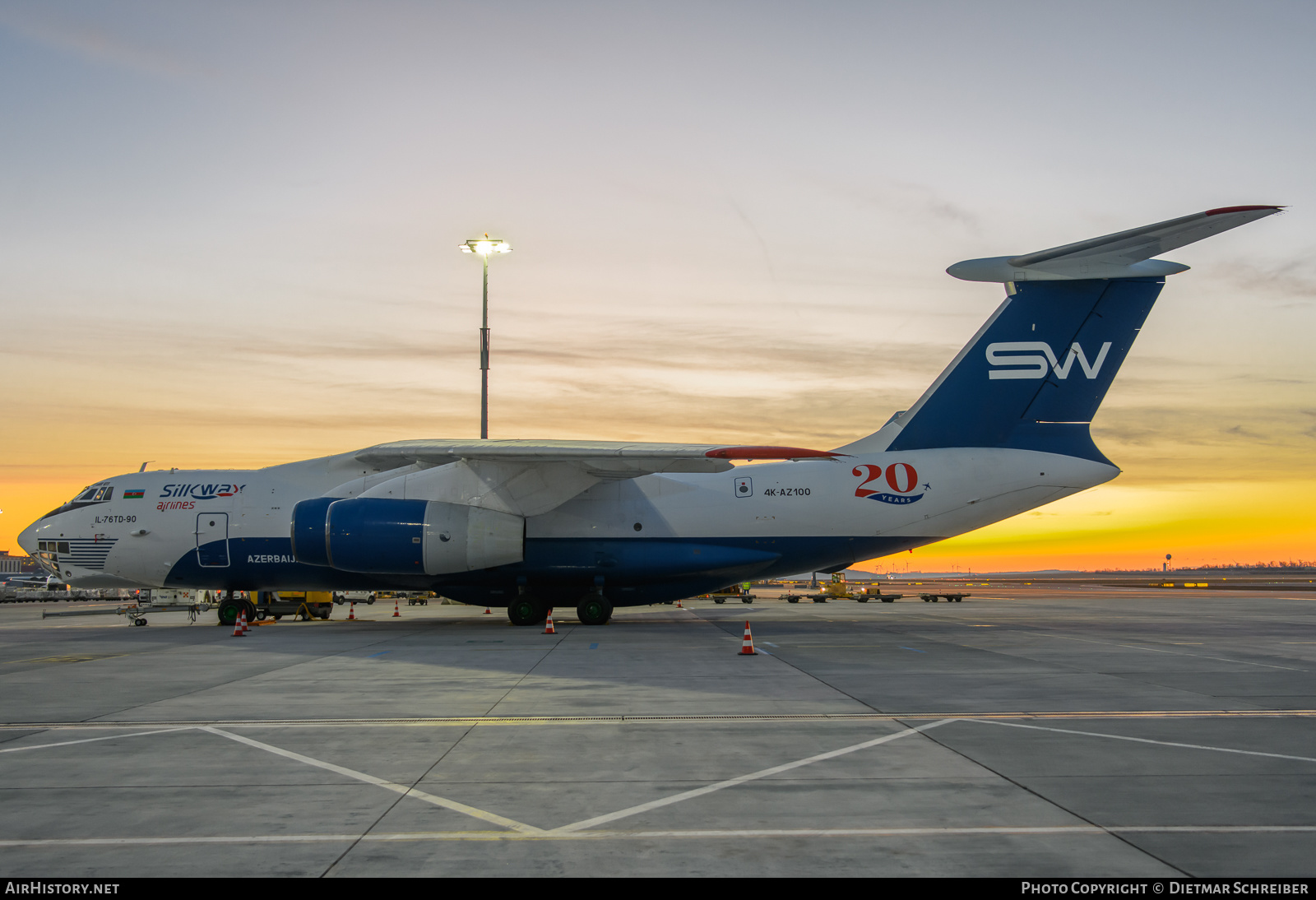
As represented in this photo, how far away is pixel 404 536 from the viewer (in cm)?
1748

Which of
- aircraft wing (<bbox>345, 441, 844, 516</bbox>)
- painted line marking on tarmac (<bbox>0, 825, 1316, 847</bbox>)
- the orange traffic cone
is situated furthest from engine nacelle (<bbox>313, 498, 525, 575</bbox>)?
painted line marking on tarmac (<bbox>0, 825, 1316, 847</bbox>)

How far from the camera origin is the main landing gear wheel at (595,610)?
19.7 m

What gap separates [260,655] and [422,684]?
4890mm

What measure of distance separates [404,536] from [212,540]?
5.30m

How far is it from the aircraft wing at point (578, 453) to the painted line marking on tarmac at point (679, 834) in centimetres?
1156

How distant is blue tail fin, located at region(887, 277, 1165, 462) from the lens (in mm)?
17828

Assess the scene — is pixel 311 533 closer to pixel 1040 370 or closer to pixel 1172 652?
pixel 1040 370

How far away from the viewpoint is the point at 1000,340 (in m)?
18.4

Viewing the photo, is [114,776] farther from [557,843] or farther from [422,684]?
[422,684]

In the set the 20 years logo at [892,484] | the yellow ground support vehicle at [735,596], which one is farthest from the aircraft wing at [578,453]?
the yellow ground support vehicle at [735,596]

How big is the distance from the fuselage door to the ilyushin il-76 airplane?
0.04m

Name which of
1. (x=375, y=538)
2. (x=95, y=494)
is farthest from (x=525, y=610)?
(x=95, y=494)

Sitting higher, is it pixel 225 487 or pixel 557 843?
pixel 225 487

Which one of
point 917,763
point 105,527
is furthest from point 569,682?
point 105,527
